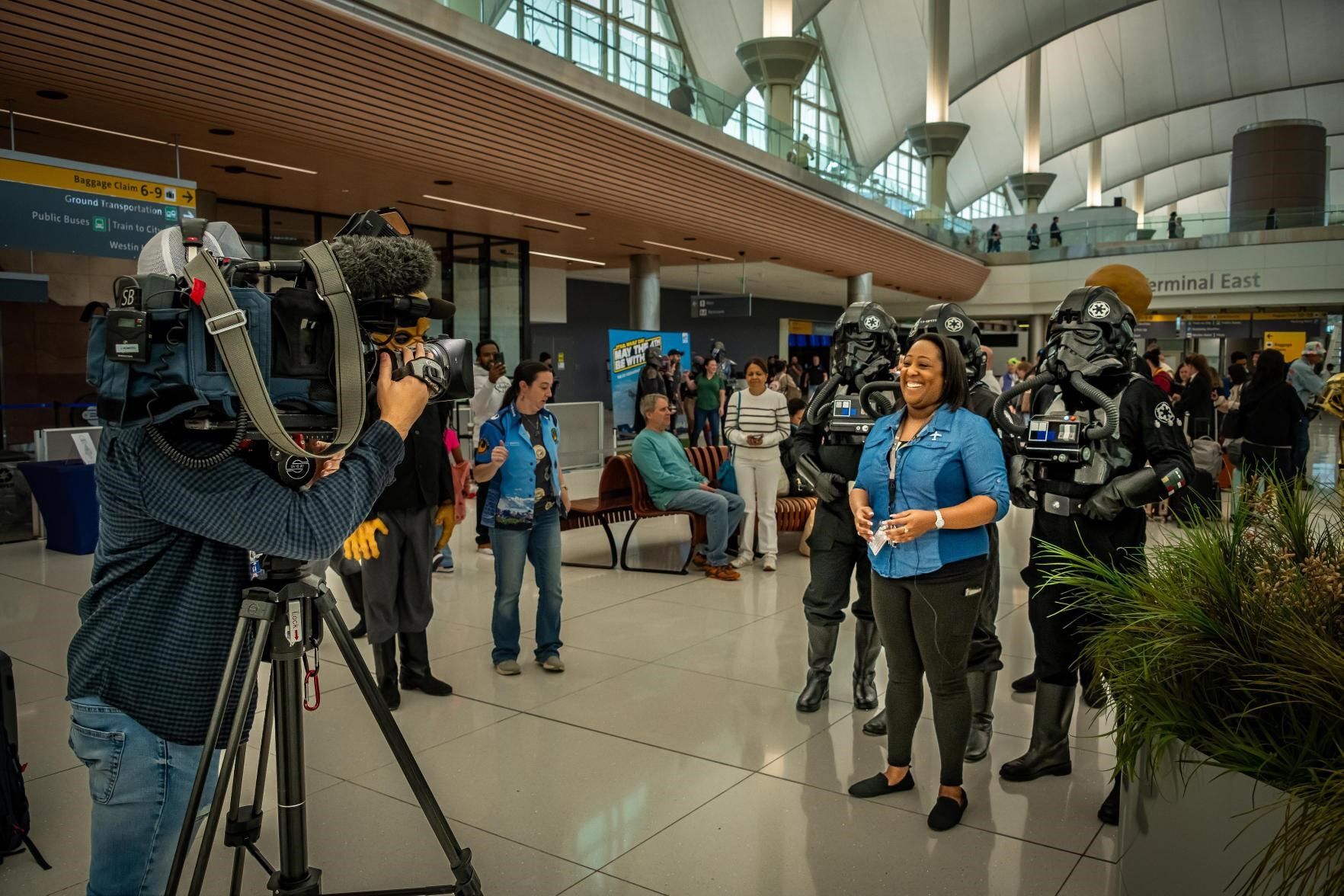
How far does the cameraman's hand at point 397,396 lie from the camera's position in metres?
2.01

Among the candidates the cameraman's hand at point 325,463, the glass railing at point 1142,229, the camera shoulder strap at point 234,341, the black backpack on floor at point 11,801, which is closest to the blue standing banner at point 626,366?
the black backpack on floor at point 11,801

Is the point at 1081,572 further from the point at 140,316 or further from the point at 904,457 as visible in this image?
the point at 140,316

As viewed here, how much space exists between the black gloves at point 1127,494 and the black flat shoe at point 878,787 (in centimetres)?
127

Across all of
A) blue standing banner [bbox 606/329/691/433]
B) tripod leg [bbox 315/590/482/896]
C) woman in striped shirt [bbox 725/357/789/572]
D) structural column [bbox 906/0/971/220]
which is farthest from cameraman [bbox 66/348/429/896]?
structural column [bbox 906/0/971/220]

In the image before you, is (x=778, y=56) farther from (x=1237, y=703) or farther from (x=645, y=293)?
(x=1237, y=703)

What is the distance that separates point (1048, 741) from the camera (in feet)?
12.9

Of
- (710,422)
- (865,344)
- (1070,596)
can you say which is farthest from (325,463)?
(710,422)

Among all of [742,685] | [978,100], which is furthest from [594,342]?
[978,100]

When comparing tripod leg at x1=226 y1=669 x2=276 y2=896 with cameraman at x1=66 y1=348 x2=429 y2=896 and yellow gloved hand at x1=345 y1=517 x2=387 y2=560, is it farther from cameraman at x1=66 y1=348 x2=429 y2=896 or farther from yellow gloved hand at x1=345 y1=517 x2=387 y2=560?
yellow gloved hand at x1=345 y1=517 x2=387 y2=560

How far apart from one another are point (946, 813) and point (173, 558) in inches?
108

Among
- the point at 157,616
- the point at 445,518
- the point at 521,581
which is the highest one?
the point at 157,616

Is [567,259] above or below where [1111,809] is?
above

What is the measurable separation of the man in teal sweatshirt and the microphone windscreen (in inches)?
225

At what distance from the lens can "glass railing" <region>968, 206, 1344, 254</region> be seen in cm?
2727
